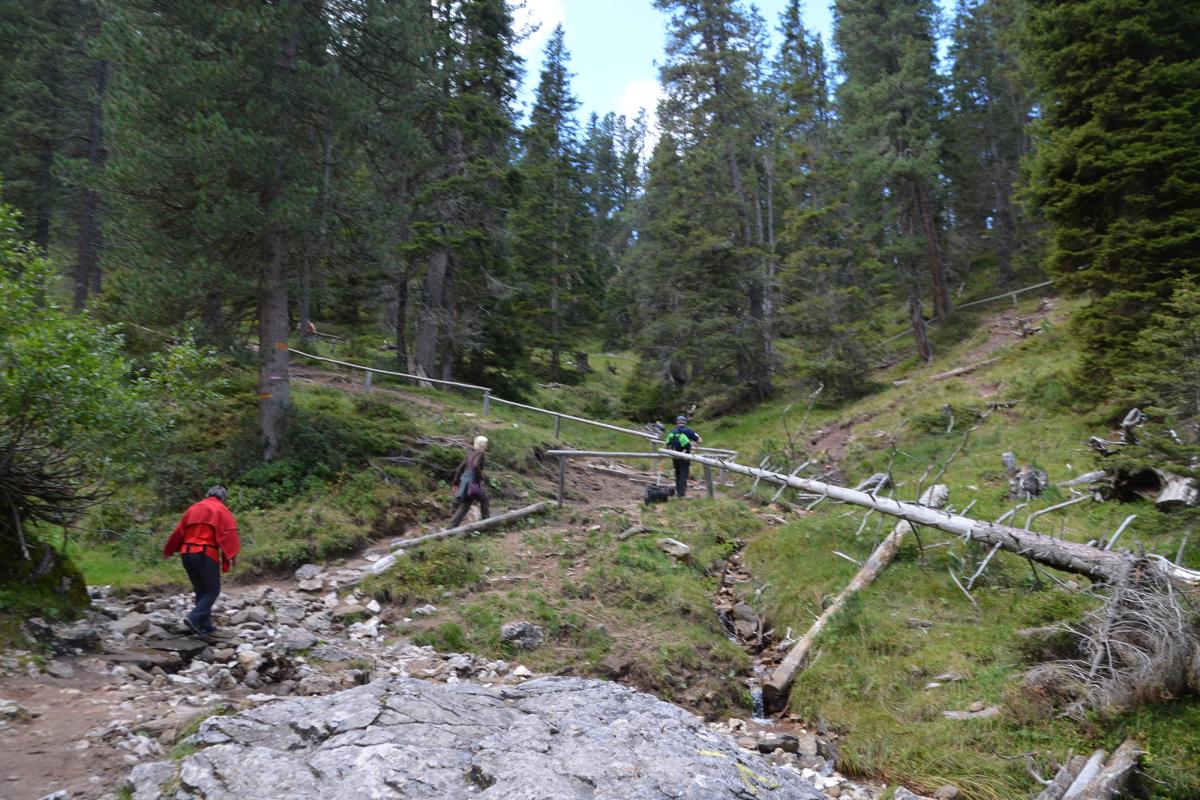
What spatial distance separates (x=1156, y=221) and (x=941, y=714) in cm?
1254

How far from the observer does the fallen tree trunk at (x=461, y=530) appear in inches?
451

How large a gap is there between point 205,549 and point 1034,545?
9.93m

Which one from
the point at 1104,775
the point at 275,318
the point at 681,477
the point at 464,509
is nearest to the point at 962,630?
the point at 1104,775

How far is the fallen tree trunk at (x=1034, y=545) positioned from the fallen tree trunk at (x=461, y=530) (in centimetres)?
620

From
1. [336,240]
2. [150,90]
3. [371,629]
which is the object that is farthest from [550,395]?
[371,629]

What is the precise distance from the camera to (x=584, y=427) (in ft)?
82.1

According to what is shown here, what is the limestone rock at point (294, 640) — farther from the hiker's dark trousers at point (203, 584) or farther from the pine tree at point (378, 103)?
the pine tree at point (378, 103)

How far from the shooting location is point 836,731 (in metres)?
7.70

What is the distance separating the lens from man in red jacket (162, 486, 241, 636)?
8250 mm

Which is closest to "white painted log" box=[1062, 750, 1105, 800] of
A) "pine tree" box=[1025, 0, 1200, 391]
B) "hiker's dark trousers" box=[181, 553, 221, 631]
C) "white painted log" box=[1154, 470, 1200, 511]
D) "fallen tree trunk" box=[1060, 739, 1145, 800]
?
"fallen tree trunk" box=[1060, 739, 1145, 800]

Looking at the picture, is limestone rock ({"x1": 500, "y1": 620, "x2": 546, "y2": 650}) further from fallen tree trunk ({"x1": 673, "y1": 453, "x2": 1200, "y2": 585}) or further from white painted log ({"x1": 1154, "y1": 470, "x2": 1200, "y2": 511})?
white painted log ({"x1": 1154, "y1": 470, "x2": 1200, "y2": 511})

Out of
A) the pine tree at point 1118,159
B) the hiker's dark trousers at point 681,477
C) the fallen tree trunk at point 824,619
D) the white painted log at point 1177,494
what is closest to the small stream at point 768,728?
the fallen tree trunk at point 824,619

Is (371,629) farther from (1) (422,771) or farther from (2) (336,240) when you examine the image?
(2) (336,240)

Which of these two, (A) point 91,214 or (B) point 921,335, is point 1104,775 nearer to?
(B) point 921,335
